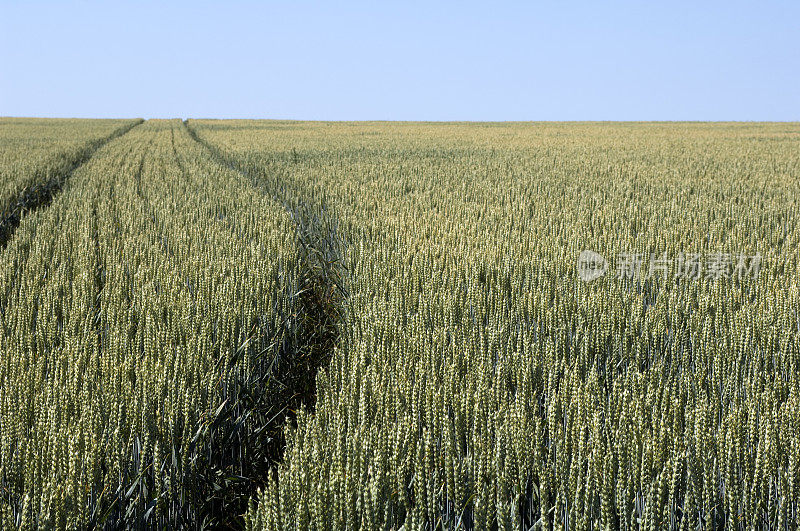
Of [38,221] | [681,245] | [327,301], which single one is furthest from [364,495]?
[38,221]

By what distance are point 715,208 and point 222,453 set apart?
6255mm

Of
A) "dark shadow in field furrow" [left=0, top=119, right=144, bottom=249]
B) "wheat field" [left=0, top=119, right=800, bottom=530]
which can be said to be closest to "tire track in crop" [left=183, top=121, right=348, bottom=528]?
"wheat field" [left=0, top=119, right=800, bottom=530]

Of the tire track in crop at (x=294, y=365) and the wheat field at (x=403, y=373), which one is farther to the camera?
the tire track in crop at (x=294, y=365)

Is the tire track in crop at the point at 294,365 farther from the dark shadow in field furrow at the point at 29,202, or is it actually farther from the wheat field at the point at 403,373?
the dark shadow in field furrow at the point at 29,202

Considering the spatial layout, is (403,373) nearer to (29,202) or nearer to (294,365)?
(294,365)

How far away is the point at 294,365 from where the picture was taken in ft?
12.6

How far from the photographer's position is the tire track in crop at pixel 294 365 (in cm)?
268

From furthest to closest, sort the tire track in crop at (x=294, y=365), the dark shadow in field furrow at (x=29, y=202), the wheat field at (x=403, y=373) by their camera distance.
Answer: the dark shadow in field furrow at (x=29, y=202), the tire track in crop at (x=294, y=365), the wheat field at (x=403, y=373)

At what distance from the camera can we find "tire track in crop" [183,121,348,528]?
8.79 feet

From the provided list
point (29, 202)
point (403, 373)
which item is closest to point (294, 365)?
point (403, 373)

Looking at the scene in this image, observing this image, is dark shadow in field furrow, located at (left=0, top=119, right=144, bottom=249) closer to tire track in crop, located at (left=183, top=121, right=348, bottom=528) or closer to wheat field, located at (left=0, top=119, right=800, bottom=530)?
wheat field, located at (left=0, top=119, right=800, bottom=530)

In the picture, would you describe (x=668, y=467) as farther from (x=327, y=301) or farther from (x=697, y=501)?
(x=327, y=301)

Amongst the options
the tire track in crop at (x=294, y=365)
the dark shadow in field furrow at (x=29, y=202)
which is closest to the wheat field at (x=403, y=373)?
the tire track in crop at (x=294, y=365)

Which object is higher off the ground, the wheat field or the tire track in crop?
the wheat field
